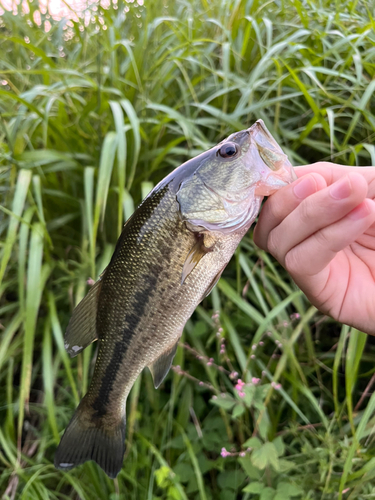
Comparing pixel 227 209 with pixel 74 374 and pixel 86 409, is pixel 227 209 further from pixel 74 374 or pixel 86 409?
pixel 74 374

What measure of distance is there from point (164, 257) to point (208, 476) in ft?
3.52

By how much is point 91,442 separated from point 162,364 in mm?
306

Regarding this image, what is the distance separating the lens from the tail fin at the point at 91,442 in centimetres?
90

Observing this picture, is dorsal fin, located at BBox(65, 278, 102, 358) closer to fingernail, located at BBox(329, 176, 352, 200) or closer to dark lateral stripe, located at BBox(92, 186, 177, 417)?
dark lateral stripe, located at BBox(92, 186, 177, 417)

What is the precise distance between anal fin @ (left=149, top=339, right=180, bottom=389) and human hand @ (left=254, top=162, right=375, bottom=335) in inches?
14.9

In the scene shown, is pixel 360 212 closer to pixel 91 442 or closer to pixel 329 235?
pixel 329 235

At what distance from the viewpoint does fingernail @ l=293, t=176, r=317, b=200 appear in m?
0.79

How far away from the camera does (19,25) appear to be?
6.13 ft

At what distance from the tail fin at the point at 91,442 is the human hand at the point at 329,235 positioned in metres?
0.64

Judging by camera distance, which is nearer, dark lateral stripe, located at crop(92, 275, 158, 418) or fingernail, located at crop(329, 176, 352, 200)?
fingernail, located at crop(329, 176, 352, 200)

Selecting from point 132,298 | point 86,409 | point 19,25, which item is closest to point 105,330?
point 132,298

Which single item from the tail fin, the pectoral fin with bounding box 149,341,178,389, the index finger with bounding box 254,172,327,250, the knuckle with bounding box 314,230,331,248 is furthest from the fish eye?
the tail fin

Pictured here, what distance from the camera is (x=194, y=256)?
77 cm

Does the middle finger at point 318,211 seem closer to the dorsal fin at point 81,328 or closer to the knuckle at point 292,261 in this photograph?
the knuckle at point 292,261
